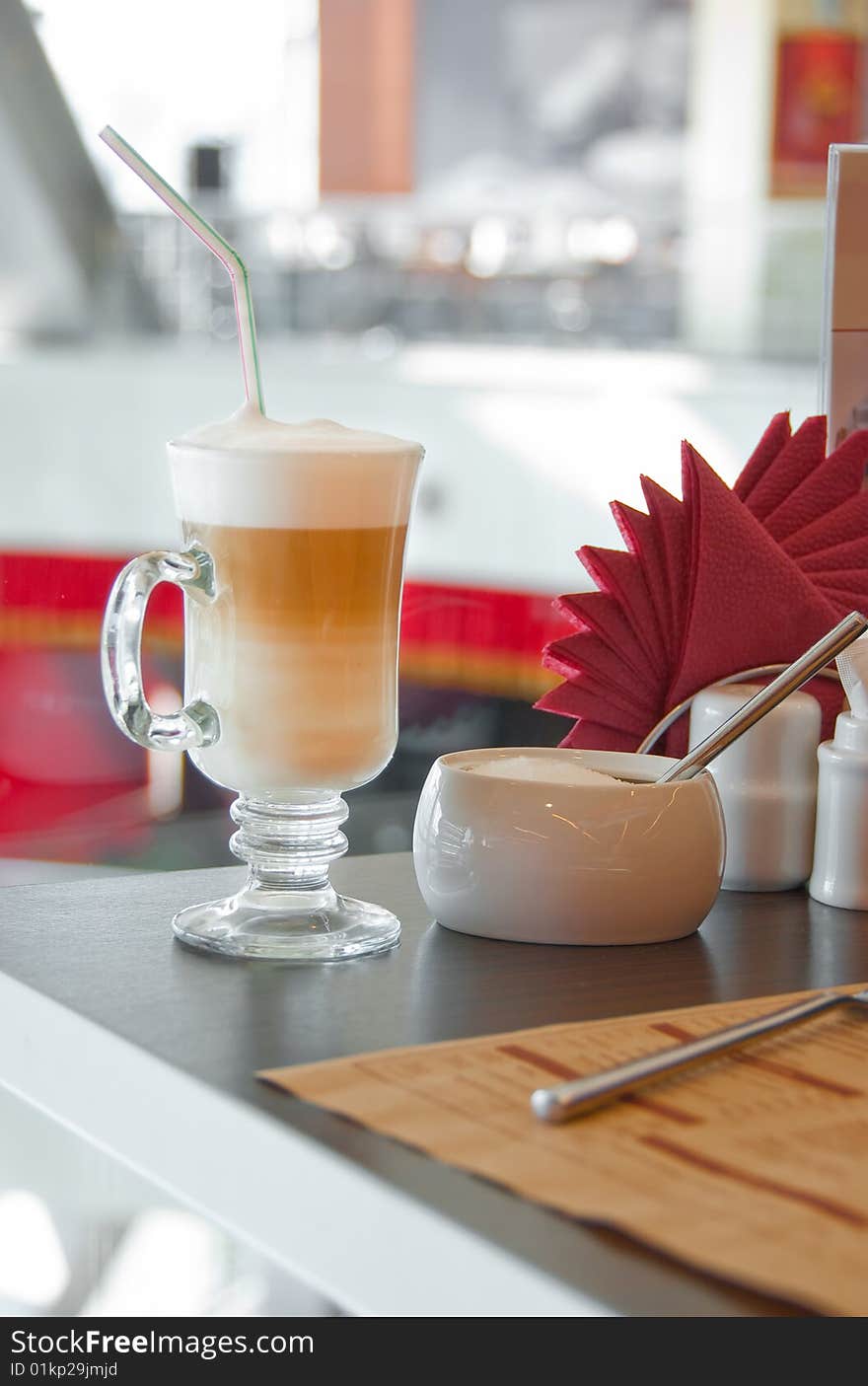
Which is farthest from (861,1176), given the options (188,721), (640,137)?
(640,137)

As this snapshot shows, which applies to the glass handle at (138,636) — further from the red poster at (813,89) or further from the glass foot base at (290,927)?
the red poster at (813,89)

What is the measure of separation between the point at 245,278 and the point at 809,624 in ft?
1.13

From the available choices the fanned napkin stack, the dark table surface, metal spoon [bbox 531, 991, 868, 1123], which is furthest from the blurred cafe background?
metal spoon [bbox 531, 991, 868, 1123]

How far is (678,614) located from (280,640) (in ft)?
0.91

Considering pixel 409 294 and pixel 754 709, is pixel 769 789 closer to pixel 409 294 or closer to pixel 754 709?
pixel 754 709

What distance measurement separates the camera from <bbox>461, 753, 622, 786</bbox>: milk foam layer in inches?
30.3

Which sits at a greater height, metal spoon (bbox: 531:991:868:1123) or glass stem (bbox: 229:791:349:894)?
glass stem (bbox: 229:791:349:894)

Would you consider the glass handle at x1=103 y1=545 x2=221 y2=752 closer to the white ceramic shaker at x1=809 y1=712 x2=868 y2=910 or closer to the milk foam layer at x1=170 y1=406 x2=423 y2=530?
the milk foam layer at x1=170 y1=406 x2=423 y2=530

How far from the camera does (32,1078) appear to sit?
662mm

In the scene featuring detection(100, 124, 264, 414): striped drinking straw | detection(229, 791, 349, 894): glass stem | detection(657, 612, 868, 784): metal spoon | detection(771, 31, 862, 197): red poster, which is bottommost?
detection(229, 791, 349, 894): glass stem

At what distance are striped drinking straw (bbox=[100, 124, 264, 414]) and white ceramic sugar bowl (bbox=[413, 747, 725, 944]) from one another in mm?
190

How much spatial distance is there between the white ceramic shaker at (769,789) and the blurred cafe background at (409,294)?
128 cm

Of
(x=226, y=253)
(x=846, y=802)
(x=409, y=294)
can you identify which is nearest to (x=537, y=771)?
(x=846, y=802)

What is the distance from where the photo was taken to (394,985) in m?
0.69
